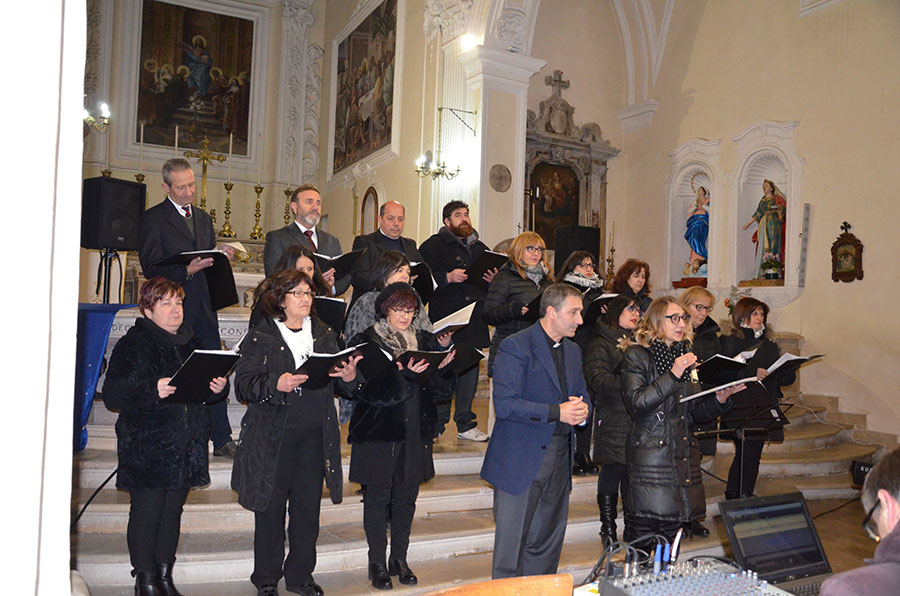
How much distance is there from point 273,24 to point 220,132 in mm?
2831

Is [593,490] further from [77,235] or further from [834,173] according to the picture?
[834,173]

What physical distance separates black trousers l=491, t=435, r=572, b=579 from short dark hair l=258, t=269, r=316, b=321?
1.49 meters

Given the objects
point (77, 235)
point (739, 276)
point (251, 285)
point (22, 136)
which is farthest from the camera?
point (739, 276)

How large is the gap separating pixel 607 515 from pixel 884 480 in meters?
3.63

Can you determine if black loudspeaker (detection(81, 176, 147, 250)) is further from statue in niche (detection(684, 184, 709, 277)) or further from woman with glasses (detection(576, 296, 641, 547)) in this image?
statue in niche (detection(684, 184, 709, 277))

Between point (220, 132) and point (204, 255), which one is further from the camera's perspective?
point (220, 132)

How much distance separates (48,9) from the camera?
126 cm

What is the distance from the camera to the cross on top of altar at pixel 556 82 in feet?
41.5

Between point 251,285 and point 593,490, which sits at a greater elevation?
point 251,285

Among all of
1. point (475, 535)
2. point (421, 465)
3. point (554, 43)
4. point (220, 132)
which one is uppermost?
point (554, 43)

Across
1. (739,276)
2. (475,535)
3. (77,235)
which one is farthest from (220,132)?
(77,235)

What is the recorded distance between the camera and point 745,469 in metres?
6.14

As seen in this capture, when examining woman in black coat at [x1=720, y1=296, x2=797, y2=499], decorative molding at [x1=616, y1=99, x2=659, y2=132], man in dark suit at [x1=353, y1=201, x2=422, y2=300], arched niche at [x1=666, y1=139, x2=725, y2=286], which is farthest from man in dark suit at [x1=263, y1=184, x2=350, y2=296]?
decorative molding at [x1=616, y1=99, x2=659, y2=132]

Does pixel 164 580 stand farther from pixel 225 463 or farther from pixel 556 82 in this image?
pixel 556 82
